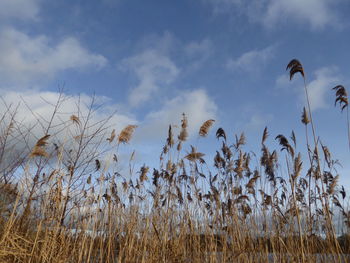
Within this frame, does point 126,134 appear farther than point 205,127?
No

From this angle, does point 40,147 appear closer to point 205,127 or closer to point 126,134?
point 126,134

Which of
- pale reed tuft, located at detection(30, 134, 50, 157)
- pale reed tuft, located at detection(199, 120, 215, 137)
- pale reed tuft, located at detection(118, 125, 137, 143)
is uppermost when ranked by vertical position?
pale reed tuft, located at detection(199, 120, 215, 137)

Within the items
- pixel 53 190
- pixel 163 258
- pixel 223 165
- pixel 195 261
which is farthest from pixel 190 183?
pixel 53 190

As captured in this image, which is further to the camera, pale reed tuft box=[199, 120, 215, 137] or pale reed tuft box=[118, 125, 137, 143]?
pale reed tuft box=[199, 120, 215, 137]

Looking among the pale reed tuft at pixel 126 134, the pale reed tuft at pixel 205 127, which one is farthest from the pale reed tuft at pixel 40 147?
the pale reed tuft at pixel 205 127

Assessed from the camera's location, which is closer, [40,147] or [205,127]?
[40,147]

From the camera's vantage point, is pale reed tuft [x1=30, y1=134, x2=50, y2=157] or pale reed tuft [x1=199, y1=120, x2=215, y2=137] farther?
pale reed tuft [x1=199, y1=120, x2=215, y2=137]

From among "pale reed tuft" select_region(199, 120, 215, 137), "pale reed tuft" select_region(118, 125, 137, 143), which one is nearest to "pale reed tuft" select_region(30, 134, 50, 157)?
"pale reed tuft" select_region(118, 125, 137, 143)

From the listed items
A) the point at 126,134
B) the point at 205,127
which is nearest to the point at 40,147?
the point at 126,134

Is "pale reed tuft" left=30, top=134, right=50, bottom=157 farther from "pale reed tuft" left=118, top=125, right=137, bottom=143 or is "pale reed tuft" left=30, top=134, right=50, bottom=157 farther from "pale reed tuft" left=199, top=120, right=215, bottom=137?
"pale reed tuft" left=199, top=120, right=215, bottom=137

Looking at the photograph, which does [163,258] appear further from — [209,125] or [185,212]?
[209,125]

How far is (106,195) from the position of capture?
4699mm

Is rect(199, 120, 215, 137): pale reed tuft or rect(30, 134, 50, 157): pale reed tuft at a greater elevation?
rect(199, 120, 215, 137): pale reed tuft

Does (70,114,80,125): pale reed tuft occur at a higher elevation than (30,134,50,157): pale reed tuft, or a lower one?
higher
